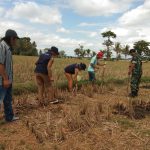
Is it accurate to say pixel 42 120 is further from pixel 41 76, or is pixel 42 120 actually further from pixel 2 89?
pixel 41 76

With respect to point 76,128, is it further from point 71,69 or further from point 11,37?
point 71,69

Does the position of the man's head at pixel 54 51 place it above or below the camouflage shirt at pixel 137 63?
above

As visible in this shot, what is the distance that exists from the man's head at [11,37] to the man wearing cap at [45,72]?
6.40 feet

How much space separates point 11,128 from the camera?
20.8 feet

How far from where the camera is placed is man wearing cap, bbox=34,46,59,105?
8125mm

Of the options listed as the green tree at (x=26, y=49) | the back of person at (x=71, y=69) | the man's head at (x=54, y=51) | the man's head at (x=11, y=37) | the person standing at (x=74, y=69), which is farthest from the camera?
the green tree at (x=26, y=49)

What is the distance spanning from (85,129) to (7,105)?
1.74m

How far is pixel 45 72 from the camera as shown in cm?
845

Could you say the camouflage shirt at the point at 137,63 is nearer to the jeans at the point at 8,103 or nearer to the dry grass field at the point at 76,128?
the dry grass field at the point at 76,128

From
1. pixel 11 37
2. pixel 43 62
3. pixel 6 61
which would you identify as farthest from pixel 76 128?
pixel 43 62

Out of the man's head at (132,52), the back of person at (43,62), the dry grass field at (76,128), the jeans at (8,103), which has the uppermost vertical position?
the man's head at (132,52)

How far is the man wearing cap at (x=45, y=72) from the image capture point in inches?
320

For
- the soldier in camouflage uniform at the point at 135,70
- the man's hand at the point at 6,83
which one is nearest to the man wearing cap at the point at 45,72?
the man's hand at the point at 6,83

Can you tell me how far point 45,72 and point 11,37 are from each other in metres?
2.43
